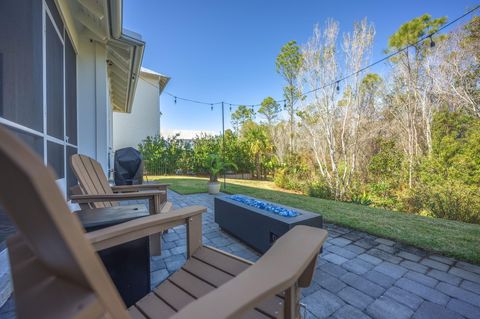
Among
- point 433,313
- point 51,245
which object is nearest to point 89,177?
point 51,245

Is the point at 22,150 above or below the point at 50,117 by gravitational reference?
below

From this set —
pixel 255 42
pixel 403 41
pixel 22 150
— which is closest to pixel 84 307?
pixel 22 150

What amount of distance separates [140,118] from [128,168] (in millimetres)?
9661

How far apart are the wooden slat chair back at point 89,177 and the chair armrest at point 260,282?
2150 millimetres

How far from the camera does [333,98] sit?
7129 millimetres

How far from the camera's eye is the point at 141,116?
1362cm

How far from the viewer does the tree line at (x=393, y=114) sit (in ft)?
20.5

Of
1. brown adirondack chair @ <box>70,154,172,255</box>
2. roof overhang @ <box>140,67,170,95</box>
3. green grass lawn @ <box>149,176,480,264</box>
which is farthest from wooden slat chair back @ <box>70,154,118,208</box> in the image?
roof overhang @ <box>140,67,170,95</box>

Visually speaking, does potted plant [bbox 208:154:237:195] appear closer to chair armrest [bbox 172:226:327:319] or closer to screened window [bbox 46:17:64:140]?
screened window [bbox 46:17:64:140]

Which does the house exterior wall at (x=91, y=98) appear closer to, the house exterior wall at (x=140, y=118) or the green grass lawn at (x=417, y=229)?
the green grass lawn at (x=417, y=229)

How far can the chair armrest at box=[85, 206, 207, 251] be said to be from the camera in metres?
1.06

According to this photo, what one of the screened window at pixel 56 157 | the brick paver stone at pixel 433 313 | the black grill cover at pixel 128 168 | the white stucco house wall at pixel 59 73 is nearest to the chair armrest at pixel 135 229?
the white stucco house wall at pixel 59 73

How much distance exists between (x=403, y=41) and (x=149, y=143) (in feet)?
37.5

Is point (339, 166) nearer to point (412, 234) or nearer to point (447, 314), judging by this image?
point (412, 234)
